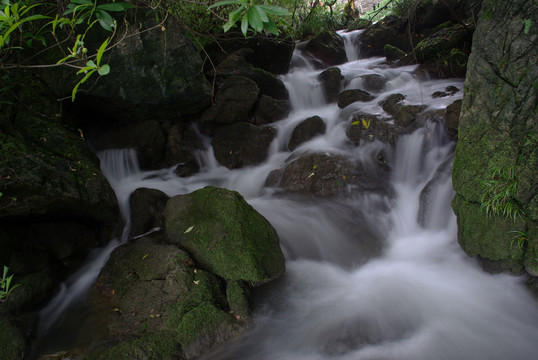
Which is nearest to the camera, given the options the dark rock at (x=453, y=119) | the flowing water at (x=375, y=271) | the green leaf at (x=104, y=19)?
the green leaf at (x=104, y=19)

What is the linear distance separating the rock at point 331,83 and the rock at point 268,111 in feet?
4.91

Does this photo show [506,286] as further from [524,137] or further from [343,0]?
[343,0]

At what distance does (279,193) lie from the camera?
222 inches

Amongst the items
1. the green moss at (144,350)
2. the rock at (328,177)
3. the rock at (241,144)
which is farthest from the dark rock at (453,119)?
the green moss at (144,350)

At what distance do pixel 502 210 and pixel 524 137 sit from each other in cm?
73

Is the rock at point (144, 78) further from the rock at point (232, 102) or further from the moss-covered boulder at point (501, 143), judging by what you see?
the moss-covered boulder at point (501, 143)

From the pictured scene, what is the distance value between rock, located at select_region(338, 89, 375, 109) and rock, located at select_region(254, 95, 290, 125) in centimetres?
137

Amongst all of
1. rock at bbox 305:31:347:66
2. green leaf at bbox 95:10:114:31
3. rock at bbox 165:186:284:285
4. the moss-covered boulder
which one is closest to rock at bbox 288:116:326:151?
rock at bbox 165:186:284:285

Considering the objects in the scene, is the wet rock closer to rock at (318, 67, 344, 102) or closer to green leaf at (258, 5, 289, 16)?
rock at (318, 67, 344, 102)

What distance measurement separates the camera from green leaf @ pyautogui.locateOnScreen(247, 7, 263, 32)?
1.58m

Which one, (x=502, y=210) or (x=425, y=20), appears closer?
(x=502, y=210)

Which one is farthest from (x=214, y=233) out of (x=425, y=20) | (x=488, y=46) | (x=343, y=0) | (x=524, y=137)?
(x=343, y=0)

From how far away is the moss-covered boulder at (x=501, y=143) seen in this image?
307 centimetres

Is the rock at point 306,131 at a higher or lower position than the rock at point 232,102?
lower
